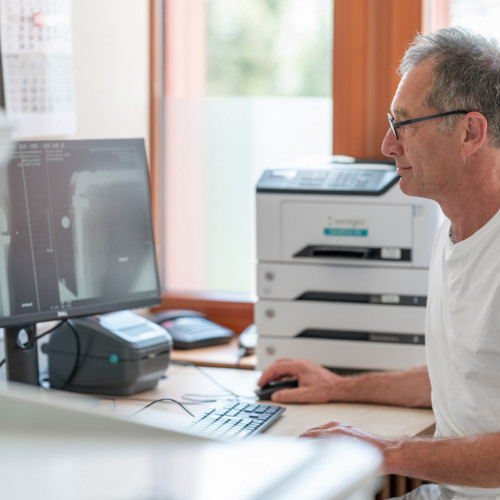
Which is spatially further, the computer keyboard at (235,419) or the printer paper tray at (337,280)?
the printer paper tray at (337,280)

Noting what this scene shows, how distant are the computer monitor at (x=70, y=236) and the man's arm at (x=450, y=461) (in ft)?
2.50

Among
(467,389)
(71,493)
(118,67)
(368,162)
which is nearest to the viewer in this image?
(71,493)

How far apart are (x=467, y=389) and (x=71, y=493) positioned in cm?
115

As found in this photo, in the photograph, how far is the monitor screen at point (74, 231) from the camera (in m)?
1.83

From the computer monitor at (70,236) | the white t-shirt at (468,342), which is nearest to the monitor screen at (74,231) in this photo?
the computer monitor at (70,236)

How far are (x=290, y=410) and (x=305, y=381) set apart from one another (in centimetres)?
11

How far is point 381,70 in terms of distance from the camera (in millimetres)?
2705

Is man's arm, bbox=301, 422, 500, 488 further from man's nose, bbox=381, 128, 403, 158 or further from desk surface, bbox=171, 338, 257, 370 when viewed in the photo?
desk surface, bbox=171, 338, 257, 370

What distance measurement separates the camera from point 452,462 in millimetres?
1535

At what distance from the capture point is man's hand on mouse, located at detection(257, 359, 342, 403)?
6.61 feet

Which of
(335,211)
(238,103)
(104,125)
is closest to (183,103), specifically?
(238,103)

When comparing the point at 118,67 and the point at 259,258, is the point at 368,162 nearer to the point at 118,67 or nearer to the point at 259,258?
the point at 259,258

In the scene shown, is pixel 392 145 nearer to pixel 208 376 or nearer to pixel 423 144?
pixel 423 144

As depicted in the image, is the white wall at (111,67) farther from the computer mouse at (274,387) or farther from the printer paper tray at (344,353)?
the computer mouse at (274,387)
